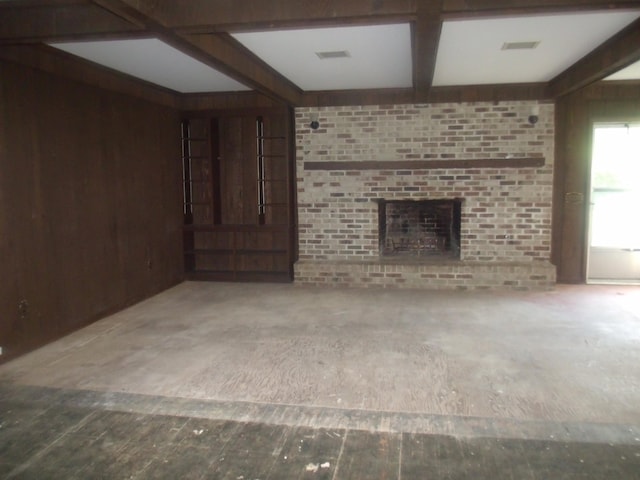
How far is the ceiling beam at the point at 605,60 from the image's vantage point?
401 centimetres

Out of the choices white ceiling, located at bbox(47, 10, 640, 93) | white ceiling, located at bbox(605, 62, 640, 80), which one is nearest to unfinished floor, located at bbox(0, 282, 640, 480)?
white ceiling, located at bbox(47, 10, 640, 93)

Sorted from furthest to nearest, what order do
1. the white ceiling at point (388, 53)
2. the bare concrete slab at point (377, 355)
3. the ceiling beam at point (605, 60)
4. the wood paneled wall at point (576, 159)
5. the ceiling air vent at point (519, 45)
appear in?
the wood paneled wall at point (576, 159) < the ceiling air vent at point (519, 45) < the ceiling beam at point (605, 60) < the white ceiling at point (388, 53) < the bare concrete slab at point (377, 355)

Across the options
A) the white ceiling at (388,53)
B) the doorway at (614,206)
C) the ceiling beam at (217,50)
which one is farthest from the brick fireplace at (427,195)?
the ceiling beam at (217,50)

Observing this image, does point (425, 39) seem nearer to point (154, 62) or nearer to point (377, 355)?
point (377, 355)

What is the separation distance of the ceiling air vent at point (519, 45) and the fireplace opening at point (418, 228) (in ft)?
8.42

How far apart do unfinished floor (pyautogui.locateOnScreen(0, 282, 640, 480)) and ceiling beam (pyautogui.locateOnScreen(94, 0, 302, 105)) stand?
2.31 metres

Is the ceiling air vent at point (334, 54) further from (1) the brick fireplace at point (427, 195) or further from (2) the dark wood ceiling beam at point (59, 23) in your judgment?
(1) the brick fireplace at point (427, 195)

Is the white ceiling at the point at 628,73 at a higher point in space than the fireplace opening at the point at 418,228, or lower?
higher

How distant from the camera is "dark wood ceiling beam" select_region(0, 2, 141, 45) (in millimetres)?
3424

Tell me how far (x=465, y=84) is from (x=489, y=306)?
2699 mm

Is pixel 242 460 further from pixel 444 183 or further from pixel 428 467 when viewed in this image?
pixel 444 183

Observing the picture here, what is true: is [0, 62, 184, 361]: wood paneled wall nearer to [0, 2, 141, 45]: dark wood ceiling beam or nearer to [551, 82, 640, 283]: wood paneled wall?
[0, 2, 141, 45]: dark wood ceiling beam

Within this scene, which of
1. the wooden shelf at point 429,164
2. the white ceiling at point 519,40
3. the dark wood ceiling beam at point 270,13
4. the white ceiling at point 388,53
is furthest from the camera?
the wooden shelf at point 429,164

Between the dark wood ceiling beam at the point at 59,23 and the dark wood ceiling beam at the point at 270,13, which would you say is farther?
the dark wood ceiling beam at the point at 59,23
